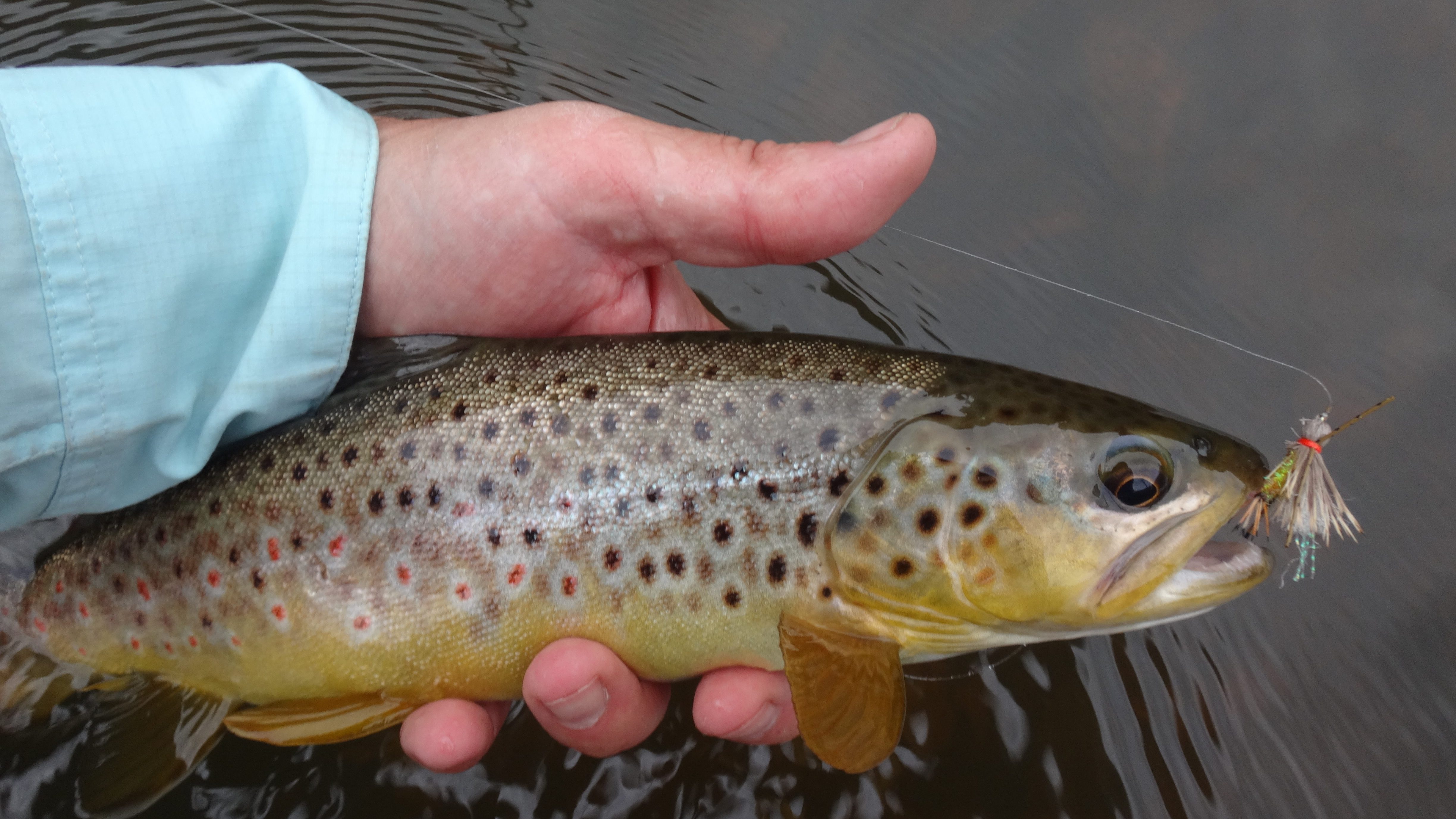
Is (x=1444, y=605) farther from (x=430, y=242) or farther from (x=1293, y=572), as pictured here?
(x=430, y=242)

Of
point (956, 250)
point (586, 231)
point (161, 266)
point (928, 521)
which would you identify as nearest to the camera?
point (928, 521)

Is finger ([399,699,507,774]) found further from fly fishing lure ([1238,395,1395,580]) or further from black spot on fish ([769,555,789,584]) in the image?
fly fishing lure ([1238,395,1395,580])

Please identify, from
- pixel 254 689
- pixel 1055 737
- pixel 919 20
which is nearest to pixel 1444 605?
pixel 1055 737

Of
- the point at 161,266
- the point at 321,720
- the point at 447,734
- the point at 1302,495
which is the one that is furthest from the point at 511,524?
the point at 1302,495

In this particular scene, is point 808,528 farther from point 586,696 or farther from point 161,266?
point 161,266

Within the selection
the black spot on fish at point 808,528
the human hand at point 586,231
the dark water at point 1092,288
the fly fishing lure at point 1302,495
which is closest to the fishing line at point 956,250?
the dark water at point 1092,288

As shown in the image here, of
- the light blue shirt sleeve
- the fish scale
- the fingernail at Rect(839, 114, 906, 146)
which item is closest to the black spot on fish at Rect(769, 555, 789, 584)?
the fish scale
